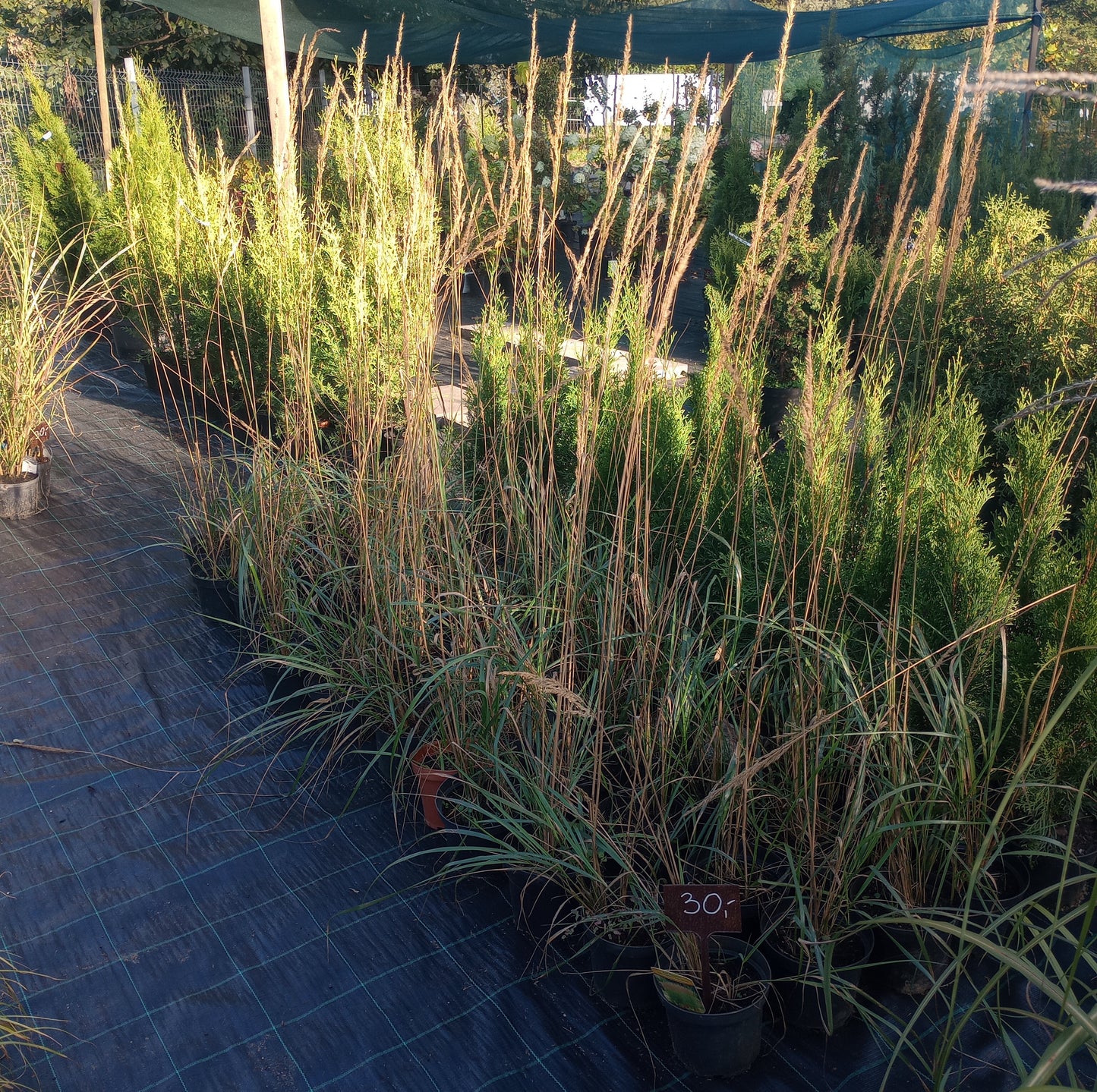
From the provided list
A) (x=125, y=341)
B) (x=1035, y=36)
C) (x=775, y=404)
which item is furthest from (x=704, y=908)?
(x=1035, y=36)

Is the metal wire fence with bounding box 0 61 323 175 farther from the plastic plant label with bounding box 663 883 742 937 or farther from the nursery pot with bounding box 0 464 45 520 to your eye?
the plastic plant label with bounding box 663 883 742 937

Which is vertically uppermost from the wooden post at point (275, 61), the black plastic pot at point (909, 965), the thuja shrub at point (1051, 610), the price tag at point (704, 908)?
the wooden post at point (275, 61)

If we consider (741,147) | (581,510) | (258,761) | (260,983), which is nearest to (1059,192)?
(741,147)

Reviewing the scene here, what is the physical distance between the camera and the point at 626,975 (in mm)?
1812

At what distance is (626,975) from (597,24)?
8.04 meters

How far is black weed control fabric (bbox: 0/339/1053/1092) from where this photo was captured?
1688mm

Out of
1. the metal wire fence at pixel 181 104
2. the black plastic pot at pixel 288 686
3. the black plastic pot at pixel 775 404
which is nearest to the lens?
the black plastic pot at pixel 288 686

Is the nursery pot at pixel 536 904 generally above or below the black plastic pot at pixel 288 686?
above

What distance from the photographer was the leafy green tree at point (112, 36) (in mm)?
14227

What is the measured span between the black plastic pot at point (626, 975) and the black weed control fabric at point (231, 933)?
1.4 inches

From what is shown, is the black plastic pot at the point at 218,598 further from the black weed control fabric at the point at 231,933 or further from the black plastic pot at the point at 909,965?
the black plastic pot at the point at 909,965

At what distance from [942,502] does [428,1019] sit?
148 centimetres

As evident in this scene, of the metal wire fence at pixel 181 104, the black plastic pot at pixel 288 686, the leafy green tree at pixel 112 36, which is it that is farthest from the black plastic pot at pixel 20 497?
the leafy green tree at pixel 112 36

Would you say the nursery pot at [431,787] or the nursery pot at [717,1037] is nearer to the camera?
the nursery pot at [717,1037]
